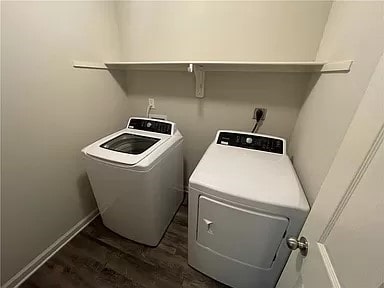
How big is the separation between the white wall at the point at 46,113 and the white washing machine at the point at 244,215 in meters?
1.09

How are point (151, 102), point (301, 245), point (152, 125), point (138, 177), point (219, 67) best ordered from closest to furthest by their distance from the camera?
point (301, 245)
point (138, 177)
point (219, 67)
point (152, 125)
point (151, 102)

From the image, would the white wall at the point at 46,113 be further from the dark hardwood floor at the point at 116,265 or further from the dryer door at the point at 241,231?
the dryer door at the point at 241,231

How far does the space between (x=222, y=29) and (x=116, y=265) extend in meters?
2.07

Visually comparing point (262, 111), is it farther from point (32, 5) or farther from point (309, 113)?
point (32, 5)

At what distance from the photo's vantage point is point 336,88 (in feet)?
3.12

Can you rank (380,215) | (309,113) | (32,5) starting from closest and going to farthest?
(380,215) → (32,5) → (309,113)

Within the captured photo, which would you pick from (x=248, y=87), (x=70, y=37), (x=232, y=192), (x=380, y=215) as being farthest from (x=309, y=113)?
(x=70, y=37)

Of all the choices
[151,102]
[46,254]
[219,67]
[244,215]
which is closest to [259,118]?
[219,67]

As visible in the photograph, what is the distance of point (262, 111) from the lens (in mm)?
1631

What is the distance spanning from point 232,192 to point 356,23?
0.97 metres

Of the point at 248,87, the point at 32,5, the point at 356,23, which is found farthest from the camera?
the point at 248,87

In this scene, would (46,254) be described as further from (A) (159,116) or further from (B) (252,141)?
(B) (252,141)

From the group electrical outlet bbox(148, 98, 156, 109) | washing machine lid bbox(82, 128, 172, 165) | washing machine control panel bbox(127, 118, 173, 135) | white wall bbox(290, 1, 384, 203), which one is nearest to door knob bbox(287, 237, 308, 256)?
white wall bbox(290, 1, 384, 203)

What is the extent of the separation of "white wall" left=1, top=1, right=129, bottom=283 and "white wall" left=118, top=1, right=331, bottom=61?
27 cm
